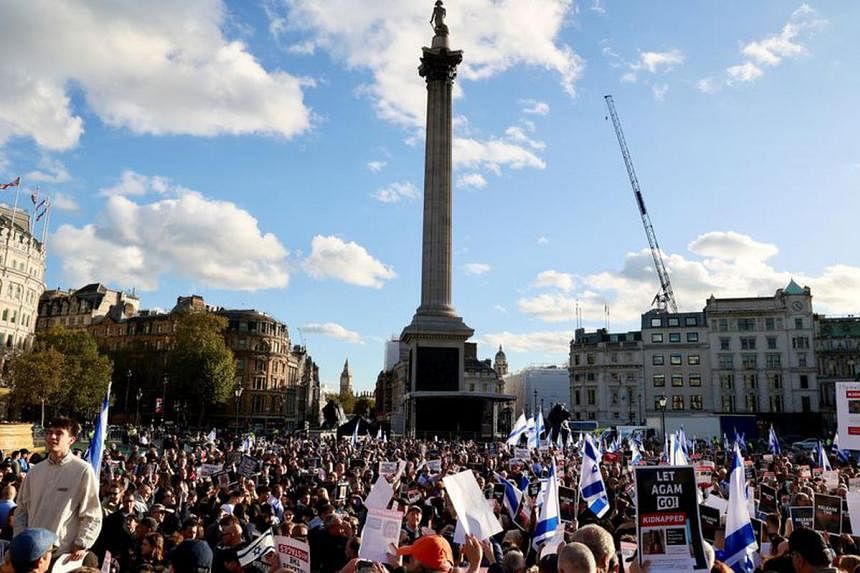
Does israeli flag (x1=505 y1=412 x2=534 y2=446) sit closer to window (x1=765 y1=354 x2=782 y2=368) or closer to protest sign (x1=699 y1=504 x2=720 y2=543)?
protest sign (x1=699 y1=504 x2=720 y2=543)

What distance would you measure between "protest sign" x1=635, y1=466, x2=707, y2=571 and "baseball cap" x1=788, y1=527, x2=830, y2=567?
0.83 m

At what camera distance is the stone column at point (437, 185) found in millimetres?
65562

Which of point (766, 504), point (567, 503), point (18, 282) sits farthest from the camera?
point (18, 282)

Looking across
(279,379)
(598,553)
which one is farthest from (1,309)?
(598,553)

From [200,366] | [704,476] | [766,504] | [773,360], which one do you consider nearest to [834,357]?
[773,360]

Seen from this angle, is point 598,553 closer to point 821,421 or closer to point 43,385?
point 43,385

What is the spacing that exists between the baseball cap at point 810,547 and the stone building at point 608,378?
328 feet

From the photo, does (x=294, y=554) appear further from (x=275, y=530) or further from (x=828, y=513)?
(x=828, y=513)

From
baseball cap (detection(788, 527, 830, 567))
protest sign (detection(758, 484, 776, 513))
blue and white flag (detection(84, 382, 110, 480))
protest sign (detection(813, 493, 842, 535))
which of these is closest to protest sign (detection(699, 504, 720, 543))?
protest sign (detection(813, 493, 842, 535))

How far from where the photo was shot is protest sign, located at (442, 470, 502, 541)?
7.09 m

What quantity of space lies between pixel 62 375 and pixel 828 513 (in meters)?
78.1

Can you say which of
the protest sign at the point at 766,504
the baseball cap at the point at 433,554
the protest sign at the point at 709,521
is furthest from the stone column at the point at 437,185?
the baseball cap at the point at 433,554

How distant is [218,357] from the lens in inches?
3593

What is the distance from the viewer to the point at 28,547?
437 cm
